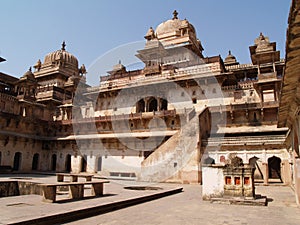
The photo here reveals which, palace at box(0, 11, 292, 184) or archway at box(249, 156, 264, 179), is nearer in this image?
archway at box(249, 156, 264, 179)

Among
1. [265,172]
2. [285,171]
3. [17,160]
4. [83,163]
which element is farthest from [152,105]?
[285,171]

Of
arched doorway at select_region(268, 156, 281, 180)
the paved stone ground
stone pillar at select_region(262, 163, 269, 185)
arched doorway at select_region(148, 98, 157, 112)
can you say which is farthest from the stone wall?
arched doorway at select_region(148, 98, 157, 112)

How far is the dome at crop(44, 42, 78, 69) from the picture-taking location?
4281cm

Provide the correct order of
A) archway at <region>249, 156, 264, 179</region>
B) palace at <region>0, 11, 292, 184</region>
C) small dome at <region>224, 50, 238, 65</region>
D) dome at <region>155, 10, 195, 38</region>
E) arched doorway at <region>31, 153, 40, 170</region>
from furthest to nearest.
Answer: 1. dome at <region>155, 10, 195, 38</region>
2. small dome at <region>224, 50, 238, 65</region>
3. arched doorway at <region>31, 153, 40, 170</region>
4. palace at <region>0, 11, 292, 184</region>
5. archway at <region>249, 156, 264, 179</region>

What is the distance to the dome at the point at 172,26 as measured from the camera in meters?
35.2

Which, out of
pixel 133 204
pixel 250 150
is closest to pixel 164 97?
pixel 250 150

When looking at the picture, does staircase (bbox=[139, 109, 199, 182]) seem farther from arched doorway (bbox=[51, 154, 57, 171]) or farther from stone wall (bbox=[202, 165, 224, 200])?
arched doorway (bbox=[51, 154, 57, 171])

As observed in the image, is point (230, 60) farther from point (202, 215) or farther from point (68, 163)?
point (202, 215)

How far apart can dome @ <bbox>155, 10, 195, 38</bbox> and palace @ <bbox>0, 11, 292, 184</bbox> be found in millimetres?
214

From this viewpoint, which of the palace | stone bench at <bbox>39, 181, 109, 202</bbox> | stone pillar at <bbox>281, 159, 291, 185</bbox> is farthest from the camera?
the palace

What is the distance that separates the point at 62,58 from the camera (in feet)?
140

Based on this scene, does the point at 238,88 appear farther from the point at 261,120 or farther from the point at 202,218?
the point at 202,218

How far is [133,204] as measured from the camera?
8883 mm

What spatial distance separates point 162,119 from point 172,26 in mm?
16757
